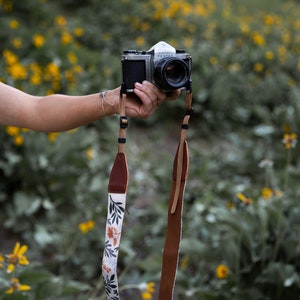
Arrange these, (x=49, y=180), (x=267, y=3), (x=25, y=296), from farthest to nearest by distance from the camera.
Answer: (x=267, y=3) < (x=49, y=180) < (x=25, y=296)

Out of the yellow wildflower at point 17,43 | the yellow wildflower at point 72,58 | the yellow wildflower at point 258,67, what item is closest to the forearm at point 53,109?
the yellow wildflower at point 72,58

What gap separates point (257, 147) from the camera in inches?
165

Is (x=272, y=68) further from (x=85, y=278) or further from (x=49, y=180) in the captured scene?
(x=85, y=278)

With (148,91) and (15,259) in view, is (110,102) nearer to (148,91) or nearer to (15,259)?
(148,91)

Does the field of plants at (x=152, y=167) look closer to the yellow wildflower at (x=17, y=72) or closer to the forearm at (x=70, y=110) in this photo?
the yellow wildflower at (x=17, y=72)

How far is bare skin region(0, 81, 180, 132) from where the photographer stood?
1418 millimetres

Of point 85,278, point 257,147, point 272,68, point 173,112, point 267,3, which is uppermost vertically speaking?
point 267,3

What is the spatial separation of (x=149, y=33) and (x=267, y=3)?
13.9ft

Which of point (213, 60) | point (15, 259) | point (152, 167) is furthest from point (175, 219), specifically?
point (213, 60)

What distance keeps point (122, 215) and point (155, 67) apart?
427mm

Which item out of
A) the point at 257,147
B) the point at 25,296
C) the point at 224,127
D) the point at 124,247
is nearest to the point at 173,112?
the point at 224,127

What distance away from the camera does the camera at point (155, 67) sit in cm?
140

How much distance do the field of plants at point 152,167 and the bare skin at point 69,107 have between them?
21.1 inches

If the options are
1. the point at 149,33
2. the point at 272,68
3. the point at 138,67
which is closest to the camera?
the point at 138,67
